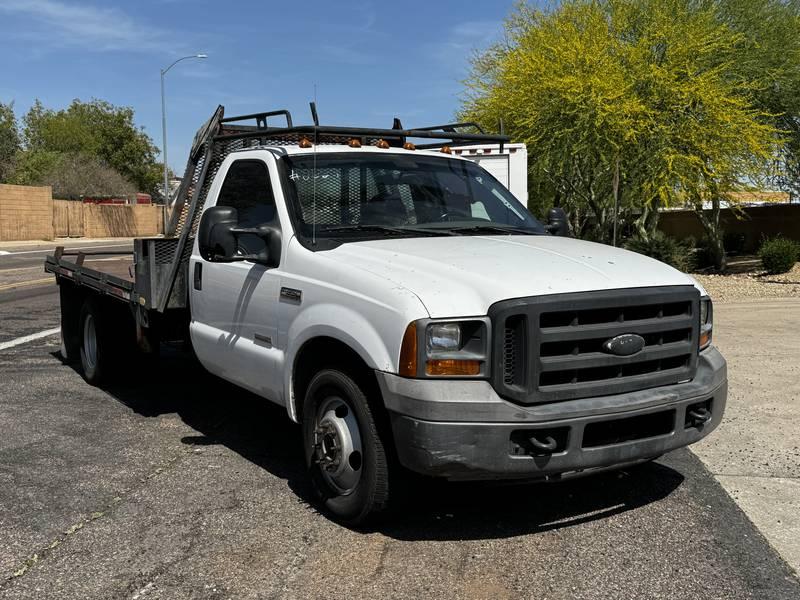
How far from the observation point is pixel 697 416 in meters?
4.45

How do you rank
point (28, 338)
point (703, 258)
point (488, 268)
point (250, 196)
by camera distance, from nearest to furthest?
point (488, 268)
point (250, 196)
point (28, 338)
point (703, 258)

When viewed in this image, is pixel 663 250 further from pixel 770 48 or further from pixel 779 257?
pixel 770 48

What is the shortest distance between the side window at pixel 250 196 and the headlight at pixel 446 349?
5.43 ft

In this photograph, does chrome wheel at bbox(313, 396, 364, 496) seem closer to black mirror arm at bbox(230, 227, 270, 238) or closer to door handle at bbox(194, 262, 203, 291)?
black mirror arm at bbox(230, 227, 270, 238)

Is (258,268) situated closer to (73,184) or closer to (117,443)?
(117,443)

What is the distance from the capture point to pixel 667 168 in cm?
2034

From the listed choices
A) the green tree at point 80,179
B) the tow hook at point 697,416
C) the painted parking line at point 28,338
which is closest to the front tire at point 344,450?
the tow hook at point 697,416

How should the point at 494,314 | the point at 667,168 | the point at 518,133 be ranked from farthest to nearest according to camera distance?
the point at 518,133
the point at 667,168
the point at 494,314

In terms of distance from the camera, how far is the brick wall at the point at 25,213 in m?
43.0

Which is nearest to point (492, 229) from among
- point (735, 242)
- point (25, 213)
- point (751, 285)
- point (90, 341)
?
point (90, 341)

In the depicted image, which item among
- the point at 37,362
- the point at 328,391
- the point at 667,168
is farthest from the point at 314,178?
the point at 667,168

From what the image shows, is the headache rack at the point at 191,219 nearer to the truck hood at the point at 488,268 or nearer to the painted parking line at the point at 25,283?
the truck hood at the point at 488,268

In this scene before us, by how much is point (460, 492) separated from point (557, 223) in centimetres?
206

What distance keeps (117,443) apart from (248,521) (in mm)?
1958
